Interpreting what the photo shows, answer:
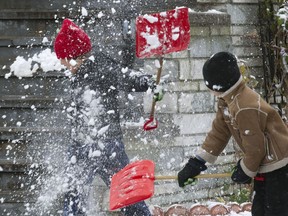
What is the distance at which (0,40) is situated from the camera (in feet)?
17.5

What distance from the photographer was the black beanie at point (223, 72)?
9.49ft

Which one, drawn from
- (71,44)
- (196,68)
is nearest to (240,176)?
(71,44)

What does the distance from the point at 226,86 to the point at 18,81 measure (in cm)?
287

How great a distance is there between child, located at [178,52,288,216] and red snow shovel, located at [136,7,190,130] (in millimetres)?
1019

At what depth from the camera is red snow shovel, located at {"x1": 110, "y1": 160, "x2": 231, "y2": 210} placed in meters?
3.21

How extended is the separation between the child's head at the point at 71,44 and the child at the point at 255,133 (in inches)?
45.1

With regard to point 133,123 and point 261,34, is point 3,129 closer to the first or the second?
point 133,123

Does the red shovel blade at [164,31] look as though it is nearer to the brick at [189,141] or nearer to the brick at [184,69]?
the brick at [184,69]

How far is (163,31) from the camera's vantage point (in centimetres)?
395

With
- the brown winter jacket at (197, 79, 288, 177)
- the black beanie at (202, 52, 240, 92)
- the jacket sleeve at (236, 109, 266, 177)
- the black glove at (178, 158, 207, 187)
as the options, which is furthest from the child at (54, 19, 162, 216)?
the jacket sleeve at (236, 109, 266, 177)

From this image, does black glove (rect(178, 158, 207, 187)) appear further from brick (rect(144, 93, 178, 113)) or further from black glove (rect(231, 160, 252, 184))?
brick (rect(144, 93, 178, 113))

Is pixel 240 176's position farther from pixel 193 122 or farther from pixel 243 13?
pixel 243 13

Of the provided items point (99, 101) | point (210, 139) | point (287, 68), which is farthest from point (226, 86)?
point (287, 68)

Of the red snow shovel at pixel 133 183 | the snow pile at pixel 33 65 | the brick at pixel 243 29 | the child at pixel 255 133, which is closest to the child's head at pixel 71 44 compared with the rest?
the red snow shovel at pixel 133 183
